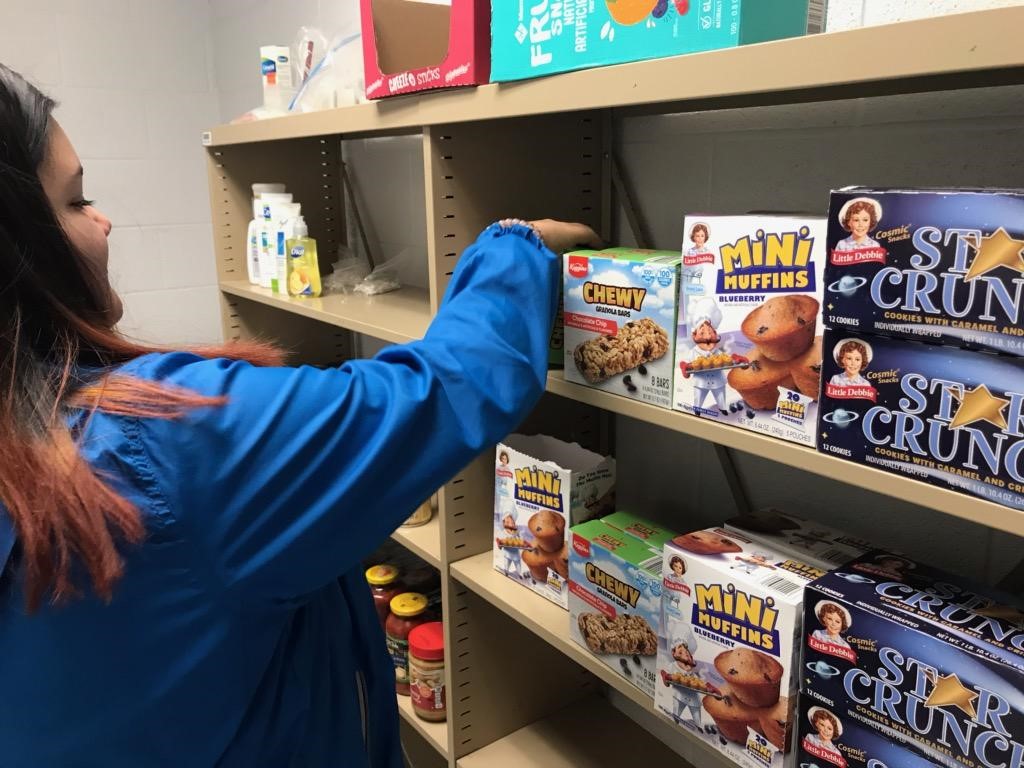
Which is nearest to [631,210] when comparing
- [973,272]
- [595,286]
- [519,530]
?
[595,286]

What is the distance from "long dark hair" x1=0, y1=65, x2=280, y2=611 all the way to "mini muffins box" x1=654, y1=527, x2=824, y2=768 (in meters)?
0.61

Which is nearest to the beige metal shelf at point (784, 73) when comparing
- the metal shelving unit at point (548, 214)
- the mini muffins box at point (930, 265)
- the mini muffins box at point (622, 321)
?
the metal shelving unit at point (548, 214)

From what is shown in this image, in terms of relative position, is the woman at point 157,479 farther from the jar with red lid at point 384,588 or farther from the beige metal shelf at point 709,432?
the jar with red lid at point 384,588

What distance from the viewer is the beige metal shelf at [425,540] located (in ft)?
5.18

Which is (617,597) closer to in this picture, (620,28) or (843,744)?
(843,744)

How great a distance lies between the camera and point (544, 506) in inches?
53.5

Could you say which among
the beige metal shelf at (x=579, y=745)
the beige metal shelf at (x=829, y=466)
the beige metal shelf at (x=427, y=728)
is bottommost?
the beige metal shelf at (x=427, y=728)

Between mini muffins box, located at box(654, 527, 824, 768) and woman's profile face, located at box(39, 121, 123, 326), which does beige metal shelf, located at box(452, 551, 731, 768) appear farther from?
woman's profile face, located at box(39, 121, 123, 326)

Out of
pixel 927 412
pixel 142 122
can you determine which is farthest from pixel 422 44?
pixel 142 122

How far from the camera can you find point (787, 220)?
88 centimetres

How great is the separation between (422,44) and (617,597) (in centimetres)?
104

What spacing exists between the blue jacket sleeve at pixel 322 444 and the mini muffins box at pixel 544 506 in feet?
1.33

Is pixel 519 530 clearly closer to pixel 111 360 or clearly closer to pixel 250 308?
pixel 111 360

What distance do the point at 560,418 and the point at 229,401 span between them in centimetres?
85
